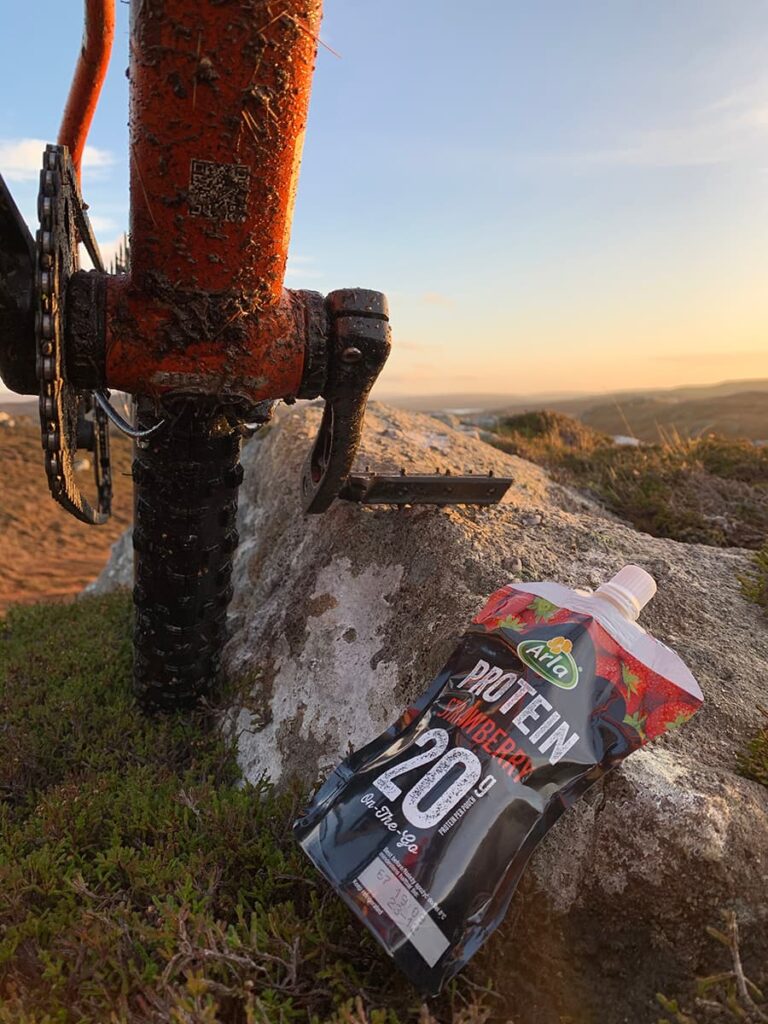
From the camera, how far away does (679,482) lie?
570cm

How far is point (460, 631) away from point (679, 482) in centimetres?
371

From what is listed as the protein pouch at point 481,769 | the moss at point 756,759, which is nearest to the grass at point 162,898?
the protein pouch at point 481,769

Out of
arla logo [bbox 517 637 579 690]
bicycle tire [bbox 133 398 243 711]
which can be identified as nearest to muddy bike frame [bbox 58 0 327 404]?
bicycle tire [bbox 133 398 243 711]

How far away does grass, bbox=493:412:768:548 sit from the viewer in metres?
4.96

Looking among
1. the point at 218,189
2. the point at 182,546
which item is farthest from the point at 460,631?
the point at 218,189

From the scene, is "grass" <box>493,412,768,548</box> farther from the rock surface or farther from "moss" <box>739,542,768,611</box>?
"moss" <box>739,542,768,611</box>

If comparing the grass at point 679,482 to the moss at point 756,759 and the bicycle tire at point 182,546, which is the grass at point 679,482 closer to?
the moss at point 756,759

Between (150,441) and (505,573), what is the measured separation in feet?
5.66

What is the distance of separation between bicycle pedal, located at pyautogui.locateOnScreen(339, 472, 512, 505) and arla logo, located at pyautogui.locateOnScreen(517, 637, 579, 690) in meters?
1.37

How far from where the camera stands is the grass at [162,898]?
1.84 metres

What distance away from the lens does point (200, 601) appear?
129 inches

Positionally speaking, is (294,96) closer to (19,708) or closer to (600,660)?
(600,660)

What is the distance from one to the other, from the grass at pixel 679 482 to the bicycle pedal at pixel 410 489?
7.09ft

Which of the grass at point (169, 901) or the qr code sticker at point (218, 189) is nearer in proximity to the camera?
the grass at point (169, 901)
